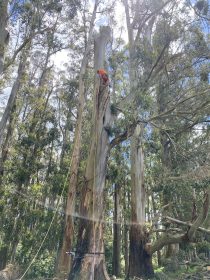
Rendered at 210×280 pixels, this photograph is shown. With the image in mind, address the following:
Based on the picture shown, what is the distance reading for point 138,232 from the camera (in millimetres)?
8914

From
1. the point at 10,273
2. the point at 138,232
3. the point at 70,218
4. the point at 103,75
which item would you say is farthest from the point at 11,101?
the point at 138,232

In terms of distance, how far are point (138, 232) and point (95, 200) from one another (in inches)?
112

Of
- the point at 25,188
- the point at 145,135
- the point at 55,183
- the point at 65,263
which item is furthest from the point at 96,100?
the point at 25,188

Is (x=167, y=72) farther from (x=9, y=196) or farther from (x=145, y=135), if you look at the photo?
(x=9, y=196)

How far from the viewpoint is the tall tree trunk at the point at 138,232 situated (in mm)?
8625

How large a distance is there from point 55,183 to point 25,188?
1.43 meters

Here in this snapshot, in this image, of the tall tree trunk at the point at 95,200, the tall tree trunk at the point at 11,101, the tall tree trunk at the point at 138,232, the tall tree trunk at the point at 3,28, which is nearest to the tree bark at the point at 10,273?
the tall tree trunk at the point at 138,232

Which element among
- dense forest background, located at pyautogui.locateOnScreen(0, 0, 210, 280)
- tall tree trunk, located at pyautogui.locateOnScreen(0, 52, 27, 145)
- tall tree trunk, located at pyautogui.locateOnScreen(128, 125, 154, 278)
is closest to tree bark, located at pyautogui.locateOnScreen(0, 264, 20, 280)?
dense forest background, located at pyautogui.locateOnScreen(0, 0, 210, 280)

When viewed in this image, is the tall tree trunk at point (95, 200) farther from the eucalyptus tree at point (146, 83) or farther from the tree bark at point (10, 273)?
the tree bark at point (10, 273)

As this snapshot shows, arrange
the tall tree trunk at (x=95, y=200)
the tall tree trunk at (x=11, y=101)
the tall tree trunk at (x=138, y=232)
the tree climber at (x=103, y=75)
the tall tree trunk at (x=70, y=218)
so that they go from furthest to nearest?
the tall tree trunk at (x=11, y=101)
the tall tree trunk at (x=70, y=218)
the tall tree trunk at (x=138, y=232)
the tree climber at (x=103, y=75)
the tall tree trunk at (x=95, y=200)

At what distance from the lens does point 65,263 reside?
885 cm

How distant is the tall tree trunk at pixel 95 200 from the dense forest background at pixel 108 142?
2cm

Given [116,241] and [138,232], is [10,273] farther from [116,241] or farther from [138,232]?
[116,241]

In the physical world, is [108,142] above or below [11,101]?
below
